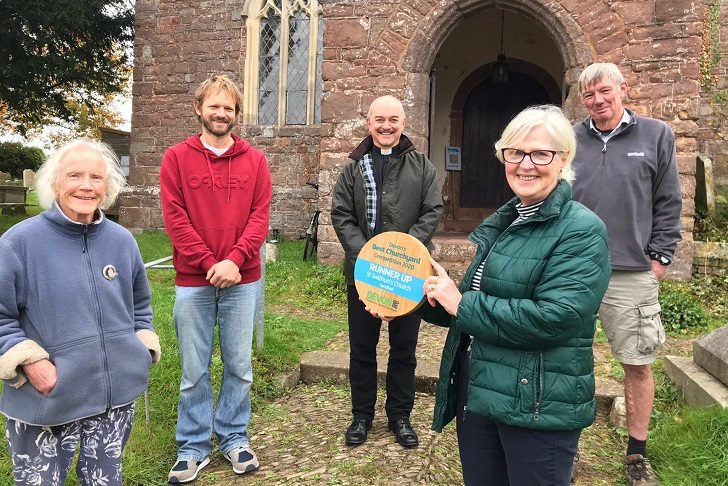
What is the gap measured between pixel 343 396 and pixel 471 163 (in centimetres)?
787

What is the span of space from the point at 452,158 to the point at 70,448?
9.56m

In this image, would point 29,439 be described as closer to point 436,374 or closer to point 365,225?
point 365,225

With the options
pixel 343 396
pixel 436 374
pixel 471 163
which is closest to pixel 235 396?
pixel 343 396

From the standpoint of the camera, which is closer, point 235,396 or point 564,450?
point 564,450

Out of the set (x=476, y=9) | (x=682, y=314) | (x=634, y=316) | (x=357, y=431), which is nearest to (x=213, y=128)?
(x=357, y=431)

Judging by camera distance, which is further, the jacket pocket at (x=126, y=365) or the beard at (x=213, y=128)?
the beard at (x=213, y=128)

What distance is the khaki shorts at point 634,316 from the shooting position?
2.90m

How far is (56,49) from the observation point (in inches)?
494

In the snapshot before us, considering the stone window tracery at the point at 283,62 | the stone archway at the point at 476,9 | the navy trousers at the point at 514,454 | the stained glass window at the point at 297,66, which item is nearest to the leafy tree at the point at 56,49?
the stone window tracery at the point at 283,62

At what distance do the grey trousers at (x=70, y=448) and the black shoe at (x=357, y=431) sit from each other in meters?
1.43

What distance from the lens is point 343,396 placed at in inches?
164

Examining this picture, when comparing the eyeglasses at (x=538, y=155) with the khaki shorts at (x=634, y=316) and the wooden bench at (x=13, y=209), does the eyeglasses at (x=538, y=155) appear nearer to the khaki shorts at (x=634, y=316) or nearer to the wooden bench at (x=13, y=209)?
the khaki shorts at (x=634, y=316)

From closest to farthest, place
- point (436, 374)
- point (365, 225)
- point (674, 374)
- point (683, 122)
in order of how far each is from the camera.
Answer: point (365, 225) < point (674, 374) < point (436, 374) < point (683, 122)

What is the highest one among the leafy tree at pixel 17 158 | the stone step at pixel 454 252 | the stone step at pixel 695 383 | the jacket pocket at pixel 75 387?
the leafy tree at pixel 17 158
